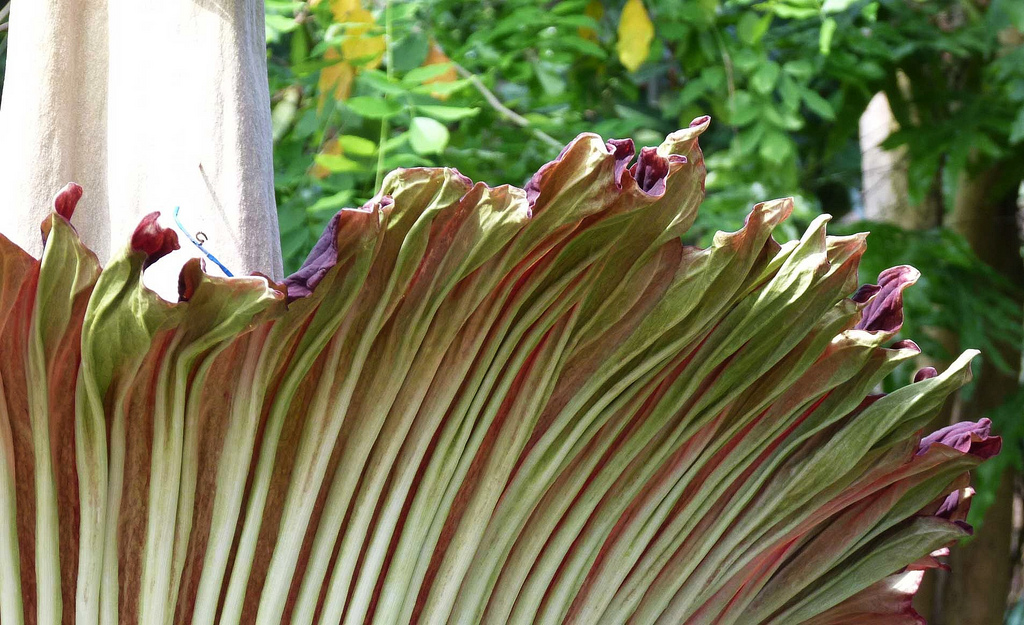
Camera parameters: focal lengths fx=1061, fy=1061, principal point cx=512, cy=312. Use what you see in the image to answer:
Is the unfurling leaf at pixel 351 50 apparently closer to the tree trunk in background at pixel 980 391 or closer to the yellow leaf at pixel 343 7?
the yellow leaf at pixel 343 7

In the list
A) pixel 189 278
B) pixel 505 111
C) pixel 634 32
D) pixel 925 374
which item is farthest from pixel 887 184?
pixel 189 278

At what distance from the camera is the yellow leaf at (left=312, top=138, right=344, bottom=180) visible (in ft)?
5.12

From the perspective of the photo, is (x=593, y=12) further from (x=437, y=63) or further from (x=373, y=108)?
(x=373, y=108)

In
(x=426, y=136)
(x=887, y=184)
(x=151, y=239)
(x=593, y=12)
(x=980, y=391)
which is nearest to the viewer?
(x=151, y=239)

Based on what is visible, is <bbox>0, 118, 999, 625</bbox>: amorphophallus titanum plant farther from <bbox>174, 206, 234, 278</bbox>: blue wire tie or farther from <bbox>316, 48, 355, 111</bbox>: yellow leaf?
<bbox>316, 48, 355, 111</bbox>: yellow leaf

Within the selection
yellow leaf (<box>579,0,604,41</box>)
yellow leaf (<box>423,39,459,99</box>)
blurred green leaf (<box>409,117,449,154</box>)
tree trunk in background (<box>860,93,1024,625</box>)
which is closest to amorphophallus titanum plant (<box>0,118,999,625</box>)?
blurred green leaf (<box>409,117,449,154</box>)

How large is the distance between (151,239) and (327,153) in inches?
45.5

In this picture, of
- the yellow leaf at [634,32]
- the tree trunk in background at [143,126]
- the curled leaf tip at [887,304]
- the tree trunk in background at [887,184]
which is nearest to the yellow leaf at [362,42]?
the yellow leaf at [634,32]

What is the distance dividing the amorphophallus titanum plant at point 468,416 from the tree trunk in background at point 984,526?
5.99ft

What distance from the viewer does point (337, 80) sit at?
1.48m

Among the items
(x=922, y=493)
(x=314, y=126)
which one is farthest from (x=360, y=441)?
(x=314, y=126)

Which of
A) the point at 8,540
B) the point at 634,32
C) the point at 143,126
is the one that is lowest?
the point at 8,540

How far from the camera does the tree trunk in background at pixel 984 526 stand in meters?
2.27

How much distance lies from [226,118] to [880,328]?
390mm
